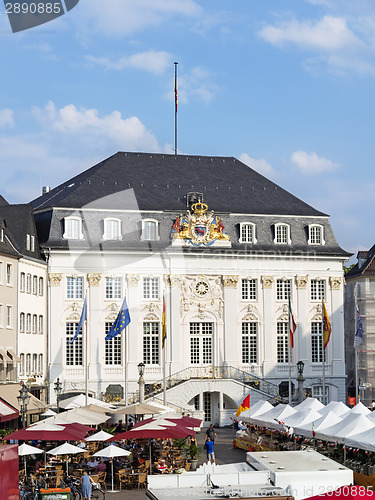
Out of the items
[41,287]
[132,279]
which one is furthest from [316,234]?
[41,287]

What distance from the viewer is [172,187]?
68.5 metres

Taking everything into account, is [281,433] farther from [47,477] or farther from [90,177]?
[90,177]

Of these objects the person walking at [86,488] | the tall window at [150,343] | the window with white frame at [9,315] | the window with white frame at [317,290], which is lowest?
the person walking at [86,488]

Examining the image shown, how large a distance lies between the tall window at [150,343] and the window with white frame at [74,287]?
4.96 m

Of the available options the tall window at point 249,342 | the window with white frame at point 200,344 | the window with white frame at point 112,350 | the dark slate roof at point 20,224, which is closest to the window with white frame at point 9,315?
the dark slate roof at point 20,224

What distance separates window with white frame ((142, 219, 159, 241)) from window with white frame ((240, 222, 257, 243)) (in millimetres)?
6140

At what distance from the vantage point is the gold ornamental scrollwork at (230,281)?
6700 cm

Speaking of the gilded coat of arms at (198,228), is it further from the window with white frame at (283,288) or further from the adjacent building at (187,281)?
the window with white frame at (283,288)

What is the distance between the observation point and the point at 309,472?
21609 mm

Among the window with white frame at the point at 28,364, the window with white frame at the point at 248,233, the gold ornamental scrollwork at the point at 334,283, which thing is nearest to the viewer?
the window with white frame at the point at 28,364

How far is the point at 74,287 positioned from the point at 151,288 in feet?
17.3

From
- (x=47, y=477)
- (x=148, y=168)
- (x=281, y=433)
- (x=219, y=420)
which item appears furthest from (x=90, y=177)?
(x=47, y=477)

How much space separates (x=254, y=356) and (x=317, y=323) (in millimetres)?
5224

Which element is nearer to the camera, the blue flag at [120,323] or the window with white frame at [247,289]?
the blue flag at [120,323]
